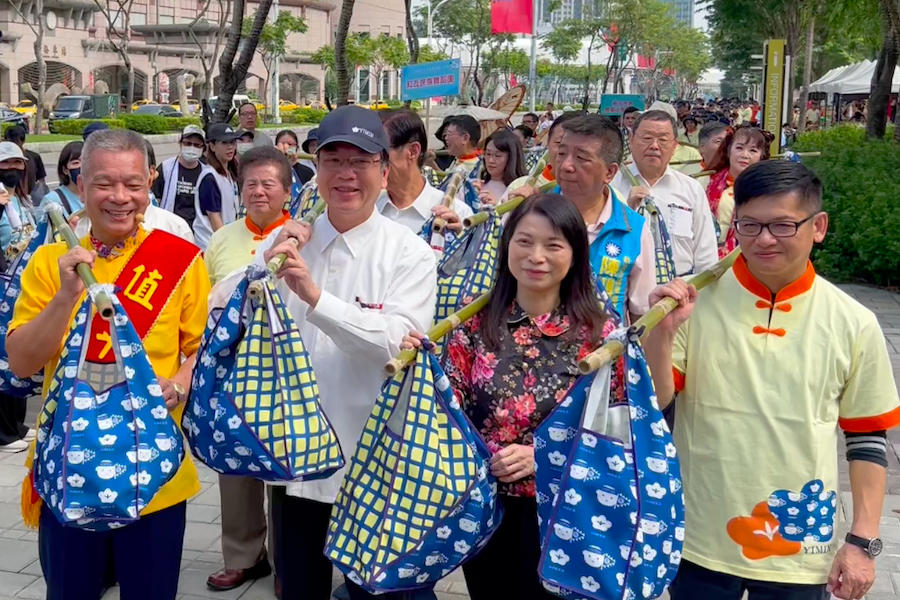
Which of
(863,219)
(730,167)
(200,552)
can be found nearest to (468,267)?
(200,552)

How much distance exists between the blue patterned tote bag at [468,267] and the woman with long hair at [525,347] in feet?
1.19

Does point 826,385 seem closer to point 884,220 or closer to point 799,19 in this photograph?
point 884,220

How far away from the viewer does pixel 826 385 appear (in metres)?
2.64

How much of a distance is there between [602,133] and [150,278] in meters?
1.91

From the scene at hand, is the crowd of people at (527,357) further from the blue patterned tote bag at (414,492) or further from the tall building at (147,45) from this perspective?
the tall building at (147,45)

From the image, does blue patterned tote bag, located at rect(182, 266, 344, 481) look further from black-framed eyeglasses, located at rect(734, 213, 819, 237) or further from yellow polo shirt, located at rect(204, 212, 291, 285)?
yellow polo shirt, located at rect(204, 212, 291, 285)

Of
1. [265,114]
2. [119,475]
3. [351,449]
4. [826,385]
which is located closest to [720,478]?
[826,385]

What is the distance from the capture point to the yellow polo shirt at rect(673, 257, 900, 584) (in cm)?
264

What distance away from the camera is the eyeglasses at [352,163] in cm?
306

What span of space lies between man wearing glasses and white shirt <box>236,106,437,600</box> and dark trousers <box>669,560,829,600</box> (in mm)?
859

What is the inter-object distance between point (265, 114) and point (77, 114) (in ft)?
41.7

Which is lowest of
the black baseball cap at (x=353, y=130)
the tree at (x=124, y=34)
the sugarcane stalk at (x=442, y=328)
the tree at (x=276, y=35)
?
the sugarcane stalk at (x=442, y=328)

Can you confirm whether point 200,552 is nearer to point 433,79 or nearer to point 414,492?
point 414,492

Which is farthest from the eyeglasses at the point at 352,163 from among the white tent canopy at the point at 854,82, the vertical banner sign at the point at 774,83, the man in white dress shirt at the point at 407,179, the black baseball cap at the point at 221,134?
the white tent canopy at the point at 854,82
